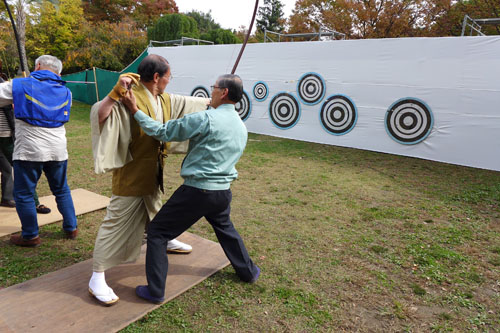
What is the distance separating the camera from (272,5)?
1607 inches

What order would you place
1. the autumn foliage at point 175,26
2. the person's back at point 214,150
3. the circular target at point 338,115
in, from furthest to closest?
the autumn foliage at point 175,26 < the circular target at point 338,115 < the person's back at point 214,150

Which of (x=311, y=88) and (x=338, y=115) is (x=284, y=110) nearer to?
(x=311, y=88)

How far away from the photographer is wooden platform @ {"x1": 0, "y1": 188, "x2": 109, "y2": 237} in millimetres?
3386

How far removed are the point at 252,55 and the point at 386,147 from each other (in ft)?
14.3

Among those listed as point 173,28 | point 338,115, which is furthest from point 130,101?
point 173,28

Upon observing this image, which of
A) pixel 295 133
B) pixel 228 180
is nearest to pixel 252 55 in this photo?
pixel 295 133

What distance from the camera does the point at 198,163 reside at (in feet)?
6.86

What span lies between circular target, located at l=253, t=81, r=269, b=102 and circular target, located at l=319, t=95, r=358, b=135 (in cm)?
172

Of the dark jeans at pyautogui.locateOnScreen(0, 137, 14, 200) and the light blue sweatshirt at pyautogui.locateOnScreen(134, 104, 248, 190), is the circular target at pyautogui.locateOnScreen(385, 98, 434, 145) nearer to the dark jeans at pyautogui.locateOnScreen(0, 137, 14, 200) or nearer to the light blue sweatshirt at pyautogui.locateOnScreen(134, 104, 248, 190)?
the light blue sweatshirt at pyautogui.locateOnScreen(134, 104, 248, 190)

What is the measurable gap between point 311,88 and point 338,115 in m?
1.00

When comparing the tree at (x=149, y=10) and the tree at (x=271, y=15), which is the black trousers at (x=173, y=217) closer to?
the tree at (x=149, y=10)

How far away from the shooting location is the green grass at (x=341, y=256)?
7.43 feet

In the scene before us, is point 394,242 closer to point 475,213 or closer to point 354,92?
point 475,213

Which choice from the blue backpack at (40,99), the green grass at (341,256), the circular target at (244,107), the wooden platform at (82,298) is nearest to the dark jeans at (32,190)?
the green grass at (341,256)
